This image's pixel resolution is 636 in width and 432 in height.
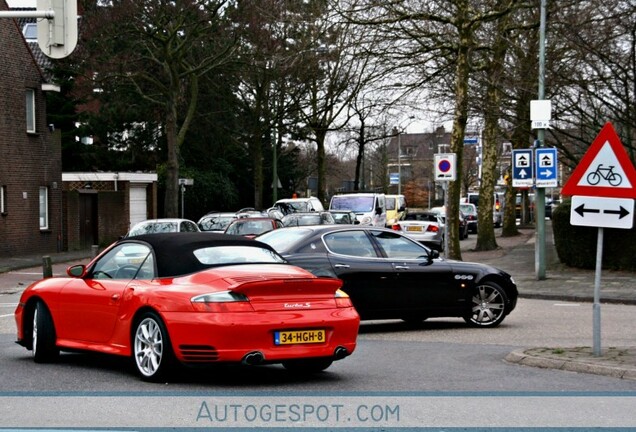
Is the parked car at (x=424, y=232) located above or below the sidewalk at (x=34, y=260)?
above

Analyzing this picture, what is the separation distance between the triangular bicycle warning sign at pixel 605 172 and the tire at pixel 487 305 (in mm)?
4405

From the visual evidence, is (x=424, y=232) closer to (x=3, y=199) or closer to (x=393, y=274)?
(x=3, y=199)

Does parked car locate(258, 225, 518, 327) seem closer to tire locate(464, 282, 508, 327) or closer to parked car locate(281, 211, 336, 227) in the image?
tire locate(464, 282, 508, 327)

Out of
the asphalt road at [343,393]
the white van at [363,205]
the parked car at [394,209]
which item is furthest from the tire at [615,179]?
the parked car at [394,209]

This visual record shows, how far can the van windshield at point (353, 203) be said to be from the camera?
157 feet

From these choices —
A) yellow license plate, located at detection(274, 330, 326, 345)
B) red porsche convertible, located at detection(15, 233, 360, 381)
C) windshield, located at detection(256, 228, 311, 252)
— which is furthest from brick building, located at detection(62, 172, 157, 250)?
yellow license plate, located at detection(274, 330, 326, 345)

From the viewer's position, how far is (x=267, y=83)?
55.2 meters

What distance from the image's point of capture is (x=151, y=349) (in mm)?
9680

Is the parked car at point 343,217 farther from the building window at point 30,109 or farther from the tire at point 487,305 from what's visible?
the tire at point 487,305

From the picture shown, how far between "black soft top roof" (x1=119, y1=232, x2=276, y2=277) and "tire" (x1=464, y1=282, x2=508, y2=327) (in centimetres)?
552

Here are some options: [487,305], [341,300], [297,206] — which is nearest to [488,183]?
[297,206]

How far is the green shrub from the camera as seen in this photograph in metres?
26.7

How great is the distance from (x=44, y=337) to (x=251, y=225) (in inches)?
737

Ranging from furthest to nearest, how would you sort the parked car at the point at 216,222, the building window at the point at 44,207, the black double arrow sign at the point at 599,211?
the building window at the point at 44,207 → the parked car at the point at 216,222 → the black double arrow sign at the point at 599,211
